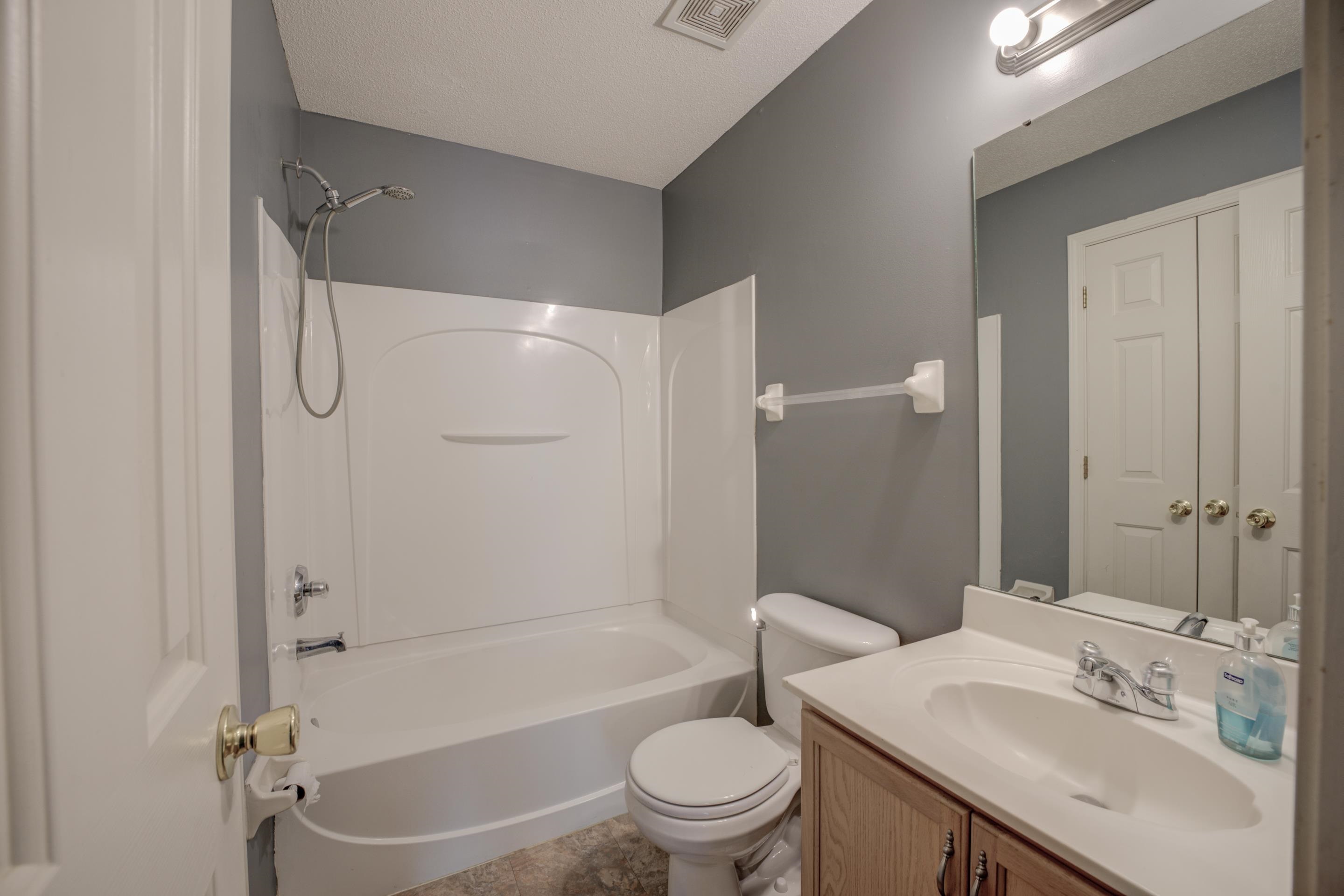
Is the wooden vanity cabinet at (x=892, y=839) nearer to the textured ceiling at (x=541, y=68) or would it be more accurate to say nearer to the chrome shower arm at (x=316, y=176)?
the textured ceiling at (x=541, y=68)

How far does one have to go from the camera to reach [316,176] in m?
1.82

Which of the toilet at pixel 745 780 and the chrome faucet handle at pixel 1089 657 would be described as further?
the toilet at pixel 745 780

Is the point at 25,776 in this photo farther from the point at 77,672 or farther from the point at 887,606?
the point at 887,606

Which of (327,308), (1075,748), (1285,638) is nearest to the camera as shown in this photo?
(1285,638)

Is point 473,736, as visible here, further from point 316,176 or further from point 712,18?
point 712,18

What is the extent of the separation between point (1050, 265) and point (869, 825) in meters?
1.17

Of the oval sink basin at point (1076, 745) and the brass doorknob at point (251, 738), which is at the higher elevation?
the brass doorknob at point (251, 738)

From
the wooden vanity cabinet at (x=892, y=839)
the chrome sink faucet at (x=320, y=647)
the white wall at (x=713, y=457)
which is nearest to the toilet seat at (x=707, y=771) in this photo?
the wooden vanity cabinet at (x=892, y=839)

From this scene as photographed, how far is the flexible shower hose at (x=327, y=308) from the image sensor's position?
181 centimetres

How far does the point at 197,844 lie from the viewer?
0.49 m

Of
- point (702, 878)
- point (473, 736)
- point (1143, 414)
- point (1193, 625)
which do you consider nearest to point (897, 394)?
point (1143, 414)

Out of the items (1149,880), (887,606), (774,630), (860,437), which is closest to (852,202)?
(860,437)

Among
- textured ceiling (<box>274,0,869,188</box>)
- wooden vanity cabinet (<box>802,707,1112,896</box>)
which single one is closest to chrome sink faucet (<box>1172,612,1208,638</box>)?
wooden vanity cabinet (<box>802,707,1112,896</box>)

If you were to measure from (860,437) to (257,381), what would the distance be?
1.62m
